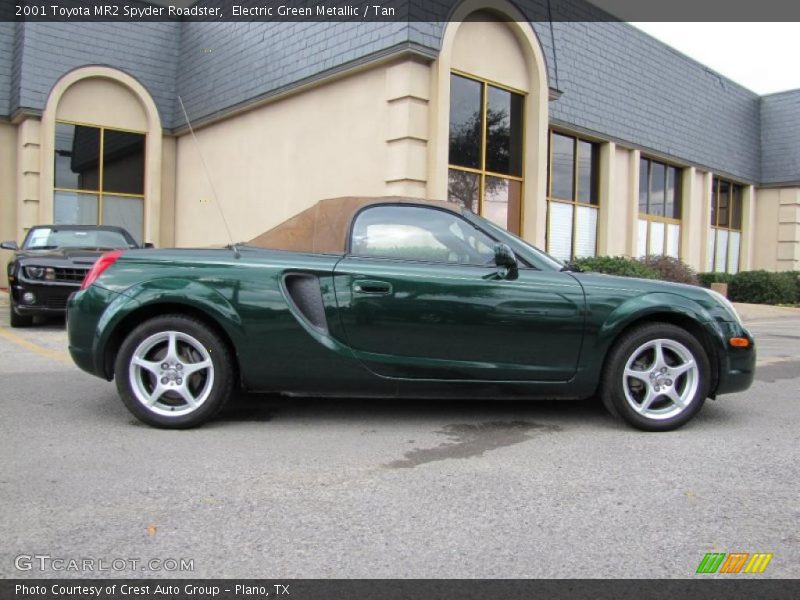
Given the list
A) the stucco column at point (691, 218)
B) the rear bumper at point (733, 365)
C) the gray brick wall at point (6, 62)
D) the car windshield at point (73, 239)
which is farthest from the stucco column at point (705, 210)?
the gray brick wall at point (6, 62)

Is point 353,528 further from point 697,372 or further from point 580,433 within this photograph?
point 697,372

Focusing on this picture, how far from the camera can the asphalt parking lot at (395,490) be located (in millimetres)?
2541

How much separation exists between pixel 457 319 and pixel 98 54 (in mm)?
15445

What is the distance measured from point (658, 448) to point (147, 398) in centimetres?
319

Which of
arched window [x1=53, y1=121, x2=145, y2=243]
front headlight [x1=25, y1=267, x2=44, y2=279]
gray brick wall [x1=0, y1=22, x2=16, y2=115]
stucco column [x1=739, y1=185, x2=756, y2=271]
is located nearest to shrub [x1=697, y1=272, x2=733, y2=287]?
stucco column [x1=739, y1=185, x2=756, y2=271]

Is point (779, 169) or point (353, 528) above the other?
point (779, 169)

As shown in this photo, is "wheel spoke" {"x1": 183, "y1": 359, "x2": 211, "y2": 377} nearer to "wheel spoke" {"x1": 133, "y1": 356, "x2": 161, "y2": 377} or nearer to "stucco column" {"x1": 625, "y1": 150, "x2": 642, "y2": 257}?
"wheel spoke" {"x1": 133, "y1": 356, "x2": 161, "y2": 377}

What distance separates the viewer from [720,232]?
21672mm

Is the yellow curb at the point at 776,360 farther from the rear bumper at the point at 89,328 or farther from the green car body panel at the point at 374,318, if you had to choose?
the rear bumper at the point at 89,328

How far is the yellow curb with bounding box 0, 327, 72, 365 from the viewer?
6.91m

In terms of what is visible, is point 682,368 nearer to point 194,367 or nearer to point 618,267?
point 194,367

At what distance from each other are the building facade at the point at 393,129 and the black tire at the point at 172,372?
5447 mm
